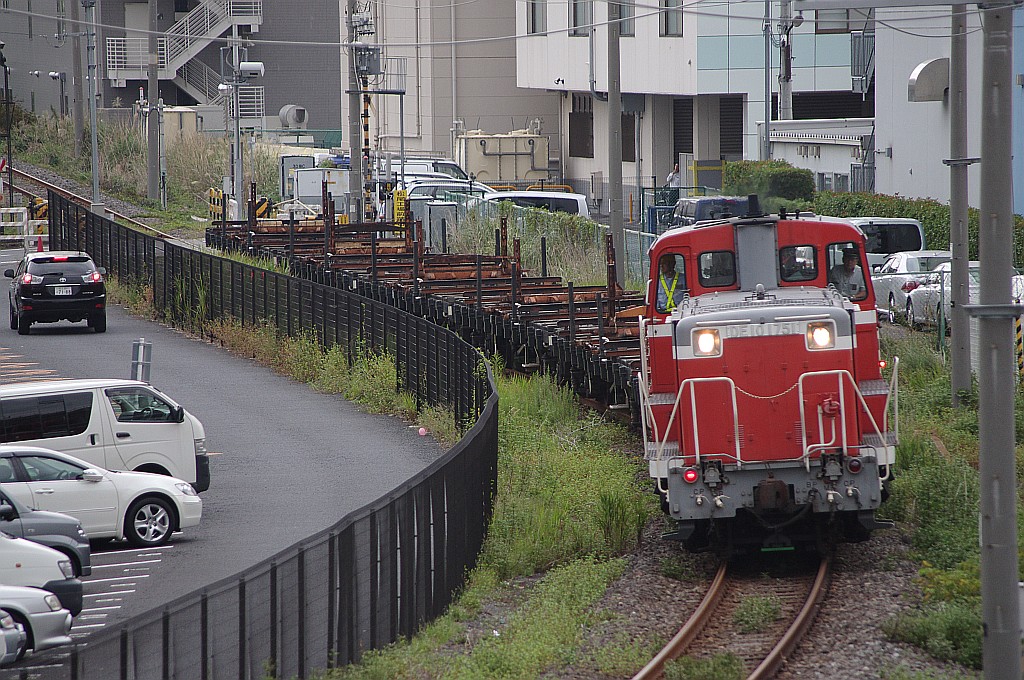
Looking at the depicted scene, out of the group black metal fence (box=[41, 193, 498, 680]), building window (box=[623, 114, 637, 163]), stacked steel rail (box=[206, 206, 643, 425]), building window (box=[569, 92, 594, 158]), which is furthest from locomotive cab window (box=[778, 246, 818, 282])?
building window (box=[569, 92, 594, 158])

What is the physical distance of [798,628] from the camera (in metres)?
11.7

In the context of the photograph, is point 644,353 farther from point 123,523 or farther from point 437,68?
point 437,68

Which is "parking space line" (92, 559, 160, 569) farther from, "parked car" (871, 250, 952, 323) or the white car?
"parked car" (871, 250, 952, 323)

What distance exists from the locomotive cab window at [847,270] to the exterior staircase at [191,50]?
209 ft

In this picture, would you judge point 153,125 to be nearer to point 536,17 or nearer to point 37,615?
point 536,17

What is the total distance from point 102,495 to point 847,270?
841cm

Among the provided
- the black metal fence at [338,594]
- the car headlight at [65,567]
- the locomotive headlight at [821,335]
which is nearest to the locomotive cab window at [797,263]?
the locomotive headlight at [821,335]

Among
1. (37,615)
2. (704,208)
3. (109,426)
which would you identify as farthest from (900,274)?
(37,615)

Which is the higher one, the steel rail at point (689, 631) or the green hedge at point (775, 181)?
the green hedge at point (775, 181)

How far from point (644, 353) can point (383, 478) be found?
647 cm

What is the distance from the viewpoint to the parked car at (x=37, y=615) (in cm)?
1086

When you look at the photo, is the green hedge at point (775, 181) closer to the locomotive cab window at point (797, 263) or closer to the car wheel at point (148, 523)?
the locomotive cab window at point (797, 263)

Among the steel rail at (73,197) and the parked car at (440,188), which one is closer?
the parked car at (440,188)

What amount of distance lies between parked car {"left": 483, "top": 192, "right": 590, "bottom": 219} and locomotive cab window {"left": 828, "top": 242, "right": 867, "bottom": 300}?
3019 centimetres
